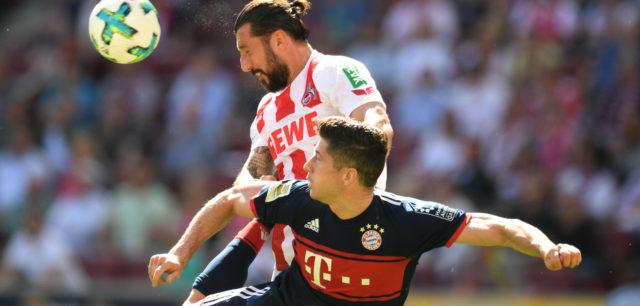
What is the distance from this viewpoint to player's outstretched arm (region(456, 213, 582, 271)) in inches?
190

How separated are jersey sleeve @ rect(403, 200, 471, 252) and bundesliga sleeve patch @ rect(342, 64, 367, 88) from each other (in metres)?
1.03

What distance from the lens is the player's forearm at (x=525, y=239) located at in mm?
4969

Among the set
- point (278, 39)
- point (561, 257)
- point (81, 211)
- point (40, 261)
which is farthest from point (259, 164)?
point (81, 211)

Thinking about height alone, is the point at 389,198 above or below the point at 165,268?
above

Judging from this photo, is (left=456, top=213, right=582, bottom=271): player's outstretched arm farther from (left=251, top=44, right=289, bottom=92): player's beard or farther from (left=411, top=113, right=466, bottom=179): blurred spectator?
(left=411, top=113, right=466, bottom=179): blurred spectator

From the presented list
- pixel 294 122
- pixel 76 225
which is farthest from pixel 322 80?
pixel 76 225

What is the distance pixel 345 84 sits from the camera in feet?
19.6

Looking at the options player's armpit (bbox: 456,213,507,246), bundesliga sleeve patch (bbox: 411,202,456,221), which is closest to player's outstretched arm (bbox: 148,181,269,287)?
bundesliga sleeve patch (bbox: 411,202,456,221)

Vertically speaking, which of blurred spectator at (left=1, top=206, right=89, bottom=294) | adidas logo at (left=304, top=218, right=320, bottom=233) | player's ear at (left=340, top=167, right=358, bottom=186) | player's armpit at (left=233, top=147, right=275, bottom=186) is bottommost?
blurred spectator at (left=1, top=206, right=89, bottom=294)

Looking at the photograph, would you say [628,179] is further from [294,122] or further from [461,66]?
[294,122]

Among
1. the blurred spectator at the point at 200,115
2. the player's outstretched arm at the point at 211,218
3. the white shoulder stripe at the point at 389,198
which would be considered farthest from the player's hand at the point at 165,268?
the blurred spectator at the point at 200,115

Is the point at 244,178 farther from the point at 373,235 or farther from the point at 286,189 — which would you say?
the point at 373,235

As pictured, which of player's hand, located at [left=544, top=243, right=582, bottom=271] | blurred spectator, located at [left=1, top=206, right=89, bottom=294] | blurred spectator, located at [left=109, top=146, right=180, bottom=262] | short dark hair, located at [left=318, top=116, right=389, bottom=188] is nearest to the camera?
player's hand, located at [left=544, top=243, right=582, bottom=271]

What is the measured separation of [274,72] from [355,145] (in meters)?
1.27
